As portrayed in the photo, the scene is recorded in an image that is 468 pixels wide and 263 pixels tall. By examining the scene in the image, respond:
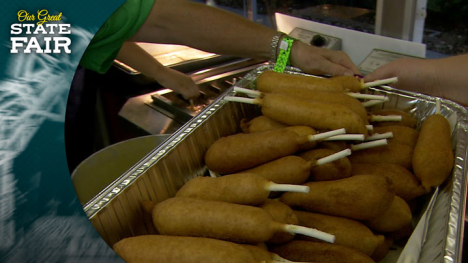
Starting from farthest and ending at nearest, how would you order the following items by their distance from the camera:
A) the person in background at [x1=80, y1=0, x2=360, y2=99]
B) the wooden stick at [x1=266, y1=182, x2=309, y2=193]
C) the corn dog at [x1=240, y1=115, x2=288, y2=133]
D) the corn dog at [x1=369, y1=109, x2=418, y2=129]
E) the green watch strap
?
the green watch strap
the person in background at [x1=80, y1=0, x2=360, y2=99]
the corn dog at [x1=369, y1=109, x2=418, y2=129]
the corn dog at [x1=240, y1=115, x2=288, y2=133]
the wooden stick at [x1=266, y1=182, x2=309, y2=193]

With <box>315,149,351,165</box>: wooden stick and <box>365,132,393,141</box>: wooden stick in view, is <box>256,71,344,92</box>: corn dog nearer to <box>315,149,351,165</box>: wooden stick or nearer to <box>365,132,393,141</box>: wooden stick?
<box>365,132,393,141</box>: wooden stick

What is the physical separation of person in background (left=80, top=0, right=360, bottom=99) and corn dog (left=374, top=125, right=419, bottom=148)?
1.13 ft

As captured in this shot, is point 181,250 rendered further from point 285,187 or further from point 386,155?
point 386,155

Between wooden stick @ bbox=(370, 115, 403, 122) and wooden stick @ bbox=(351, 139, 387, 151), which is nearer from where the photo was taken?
wooden stick @ bbox=(351, 139, 387, 151)

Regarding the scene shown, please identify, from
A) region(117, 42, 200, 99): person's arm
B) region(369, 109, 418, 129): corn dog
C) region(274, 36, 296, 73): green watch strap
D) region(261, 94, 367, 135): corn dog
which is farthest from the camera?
region(274, 36, 296, 73): green watch strap

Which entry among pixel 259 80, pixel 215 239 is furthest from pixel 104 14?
pixel 259 80

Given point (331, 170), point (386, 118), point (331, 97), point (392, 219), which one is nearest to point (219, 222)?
point (331, 170)

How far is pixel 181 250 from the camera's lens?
78 cm

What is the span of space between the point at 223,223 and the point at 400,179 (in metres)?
0.54

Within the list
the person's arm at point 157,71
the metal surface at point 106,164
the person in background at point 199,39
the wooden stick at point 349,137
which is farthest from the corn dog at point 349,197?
Answer: the person's arm at point 157,71

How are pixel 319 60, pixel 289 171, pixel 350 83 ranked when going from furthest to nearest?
pixel 319 60 < pixel 350 83 < pixel 289 171

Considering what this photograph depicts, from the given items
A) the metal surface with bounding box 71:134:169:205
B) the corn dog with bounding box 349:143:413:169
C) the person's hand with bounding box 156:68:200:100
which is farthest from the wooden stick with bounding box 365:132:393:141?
the person's hand with bounding box 156:68:200:100

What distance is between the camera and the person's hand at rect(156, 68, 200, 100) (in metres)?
1.71

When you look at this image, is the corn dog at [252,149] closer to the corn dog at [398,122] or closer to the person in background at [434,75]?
the corn dog at [398,122]
